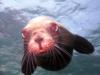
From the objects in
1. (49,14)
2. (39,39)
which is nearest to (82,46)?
(39,39)

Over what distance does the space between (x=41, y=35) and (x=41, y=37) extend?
0.30 feet

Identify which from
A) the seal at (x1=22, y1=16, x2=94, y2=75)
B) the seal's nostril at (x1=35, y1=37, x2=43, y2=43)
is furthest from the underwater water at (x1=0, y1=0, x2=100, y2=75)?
the seal's nostril at (x1=35, y1=37, x2=43, y2=43)

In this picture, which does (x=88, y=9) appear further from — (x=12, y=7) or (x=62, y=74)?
(x=62, y=74)

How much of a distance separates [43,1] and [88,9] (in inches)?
148

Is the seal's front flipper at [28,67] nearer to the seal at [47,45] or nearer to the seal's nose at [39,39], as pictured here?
the seal at [47,45]

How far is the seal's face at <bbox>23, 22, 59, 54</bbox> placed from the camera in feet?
13.3

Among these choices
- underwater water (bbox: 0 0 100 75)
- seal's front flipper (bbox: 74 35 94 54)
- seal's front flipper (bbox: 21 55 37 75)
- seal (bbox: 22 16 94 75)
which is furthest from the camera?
underwater water (bbox: 0 0 100 75)

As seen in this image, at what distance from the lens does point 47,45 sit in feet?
13.4

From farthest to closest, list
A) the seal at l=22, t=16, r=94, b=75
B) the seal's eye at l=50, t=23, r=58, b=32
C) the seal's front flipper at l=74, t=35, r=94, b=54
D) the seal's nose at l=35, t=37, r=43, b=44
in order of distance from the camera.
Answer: the seal's front flipper at l=74, t=35, r=94, b=54, the seal's eye at l=50, t=23, r=58, b=32, the seal at l=22, t=16, r=94, b=75, the seal's nose at l=35, t=37, r=43, b=44

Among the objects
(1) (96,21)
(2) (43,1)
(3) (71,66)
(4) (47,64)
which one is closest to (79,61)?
(3) (71,66)

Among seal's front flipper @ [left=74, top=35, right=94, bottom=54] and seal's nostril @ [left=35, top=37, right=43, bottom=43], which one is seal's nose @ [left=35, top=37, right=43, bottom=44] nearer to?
seal's nostril @ [left=35, top=37, right=43, bottom=43]

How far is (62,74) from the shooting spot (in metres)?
31.9

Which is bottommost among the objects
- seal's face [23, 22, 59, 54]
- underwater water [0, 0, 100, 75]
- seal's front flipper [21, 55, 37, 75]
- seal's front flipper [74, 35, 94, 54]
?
underwater water [0, 0, 100, 75]

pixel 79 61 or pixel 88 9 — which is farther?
pixel 79 61
